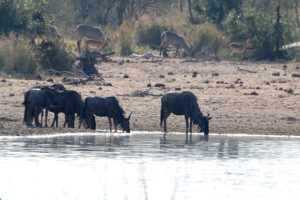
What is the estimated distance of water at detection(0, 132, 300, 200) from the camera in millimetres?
10023

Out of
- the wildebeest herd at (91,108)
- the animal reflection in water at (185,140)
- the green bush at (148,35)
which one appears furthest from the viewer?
the green bush at (148,35)

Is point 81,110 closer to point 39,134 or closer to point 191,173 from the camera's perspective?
point 39,134

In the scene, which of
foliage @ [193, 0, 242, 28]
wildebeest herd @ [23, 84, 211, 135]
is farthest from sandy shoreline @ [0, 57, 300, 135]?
foliage @ [193, 0, 242, 28]

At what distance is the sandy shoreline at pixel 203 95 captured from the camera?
17031mm

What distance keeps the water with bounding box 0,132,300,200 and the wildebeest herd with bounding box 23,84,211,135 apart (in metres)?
0.55

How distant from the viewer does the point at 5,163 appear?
1183 cm

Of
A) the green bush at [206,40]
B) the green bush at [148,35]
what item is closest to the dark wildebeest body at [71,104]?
the green bush at [206,40]

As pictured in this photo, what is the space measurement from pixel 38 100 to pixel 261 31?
17043 millimetres

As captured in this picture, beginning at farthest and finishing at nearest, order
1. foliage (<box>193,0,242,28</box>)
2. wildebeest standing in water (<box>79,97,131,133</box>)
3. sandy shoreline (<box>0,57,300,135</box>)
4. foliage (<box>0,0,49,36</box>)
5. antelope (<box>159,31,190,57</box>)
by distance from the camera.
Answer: foliage (<box>193,0,242,28</box>), antelope (<box>159,31,190,57</box>), foliage (<box>0,0,49,36</box>), sandy shoreline (<box>0,57,300,135</box>), wildebeest standing in water (<box>79,97,131,133</box>)

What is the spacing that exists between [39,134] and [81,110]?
149 centimetres

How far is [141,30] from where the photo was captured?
115 ft

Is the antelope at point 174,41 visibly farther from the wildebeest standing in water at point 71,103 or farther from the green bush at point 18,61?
the wildebeest standing in water at point 71,103

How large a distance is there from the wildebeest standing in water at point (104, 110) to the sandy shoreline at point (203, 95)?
1.69 ft

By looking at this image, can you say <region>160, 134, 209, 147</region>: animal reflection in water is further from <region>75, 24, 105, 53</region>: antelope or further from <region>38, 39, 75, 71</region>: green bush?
<region>75, 24, 105, 53</region>: antelope
